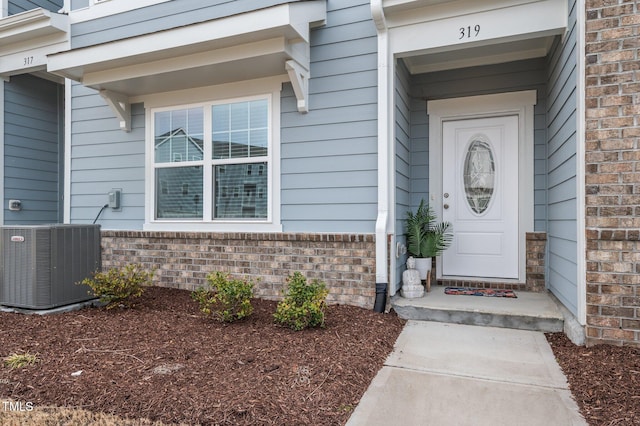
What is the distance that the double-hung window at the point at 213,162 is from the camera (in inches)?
174

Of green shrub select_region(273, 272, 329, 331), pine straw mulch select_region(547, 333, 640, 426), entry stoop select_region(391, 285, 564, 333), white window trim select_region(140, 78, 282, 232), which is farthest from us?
white window trim select_region(140, 78, 282, 232)

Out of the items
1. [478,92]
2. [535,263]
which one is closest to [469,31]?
[478,92]

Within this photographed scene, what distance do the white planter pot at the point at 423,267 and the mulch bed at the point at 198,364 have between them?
2.49 feet

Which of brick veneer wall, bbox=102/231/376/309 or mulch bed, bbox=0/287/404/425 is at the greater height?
brick veneer wall, bbox=102/231/376/309

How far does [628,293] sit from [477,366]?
3.76 ft

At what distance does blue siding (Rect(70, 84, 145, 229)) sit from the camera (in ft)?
16.5

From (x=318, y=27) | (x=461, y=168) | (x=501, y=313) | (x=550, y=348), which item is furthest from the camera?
(x=461, y=168)

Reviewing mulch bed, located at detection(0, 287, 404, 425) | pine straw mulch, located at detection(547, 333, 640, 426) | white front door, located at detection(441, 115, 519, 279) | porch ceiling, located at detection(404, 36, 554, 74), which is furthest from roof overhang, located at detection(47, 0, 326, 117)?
pine straw mulch, located at detection(547, 333, 640, 426)

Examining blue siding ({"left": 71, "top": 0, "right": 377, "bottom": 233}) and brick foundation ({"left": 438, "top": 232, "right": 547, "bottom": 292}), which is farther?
brick foundation ({"left": 438, "top": 232, "right": 547, "bottom": 292})

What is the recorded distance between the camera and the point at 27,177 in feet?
19.3

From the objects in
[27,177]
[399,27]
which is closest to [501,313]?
[399,27]

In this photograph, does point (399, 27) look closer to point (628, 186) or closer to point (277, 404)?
point (628, 186)

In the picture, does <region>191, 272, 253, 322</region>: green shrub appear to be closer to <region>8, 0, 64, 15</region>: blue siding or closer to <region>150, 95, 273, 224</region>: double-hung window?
<region>150, 95, 273, 224</region>: double-hung window

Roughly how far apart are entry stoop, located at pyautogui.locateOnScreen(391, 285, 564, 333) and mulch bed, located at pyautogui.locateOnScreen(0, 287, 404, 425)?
23 cm
